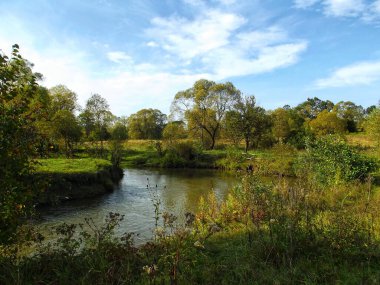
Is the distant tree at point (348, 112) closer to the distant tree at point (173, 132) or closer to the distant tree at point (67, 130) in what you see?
the distant tree at point (173, 132)

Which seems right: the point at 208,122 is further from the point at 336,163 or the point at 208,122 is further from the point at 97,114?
the point at 336,163

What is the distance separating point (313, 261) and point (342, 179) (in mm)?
11406

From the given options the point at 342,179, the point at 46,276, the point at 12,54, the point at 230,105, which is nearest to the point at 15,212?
the point at 46,276

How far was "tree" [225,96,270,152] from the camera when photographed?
4475 cm

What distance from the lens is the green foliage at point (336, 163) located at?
50.6 feet

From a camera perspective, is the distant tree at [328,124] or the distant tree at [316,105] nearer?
the distant tree at [328,124]

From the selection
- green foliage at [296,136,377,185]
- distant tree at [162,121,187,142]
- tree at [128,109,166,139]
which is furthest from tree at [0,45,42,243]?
tree at [128,109,166,139]

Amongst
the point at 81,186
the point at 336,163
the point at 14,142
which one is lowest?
the point at 81,186

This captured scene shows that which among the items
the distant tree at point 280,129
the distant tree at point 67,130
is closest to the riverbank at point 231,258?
A: the distant tree at point 67,130

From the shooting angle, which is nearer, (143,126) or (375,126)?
(375,126)

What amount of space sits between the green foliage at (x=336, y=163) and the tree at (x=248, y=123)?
2753 centimetres

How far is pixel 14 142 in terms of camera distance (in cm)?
513

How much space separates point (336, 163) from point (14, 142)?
595 inches

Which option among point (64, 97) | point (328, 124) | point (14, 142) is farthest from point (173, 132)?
point (14, 142)
